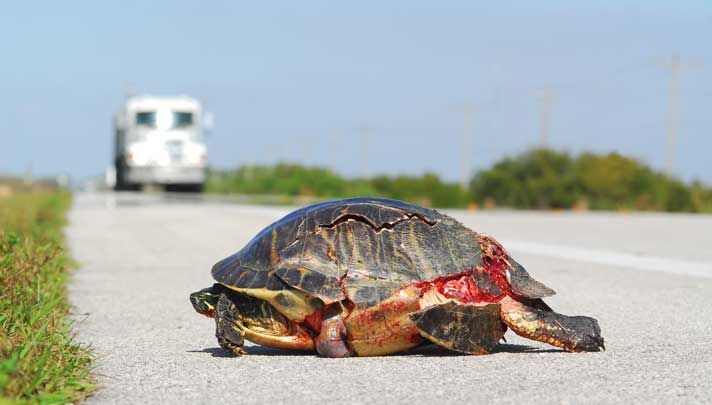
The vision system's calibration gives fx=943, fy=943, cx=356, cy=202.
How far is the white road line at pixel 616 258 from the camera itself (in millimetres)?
11078

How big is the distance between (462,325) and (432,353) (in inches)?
17.0

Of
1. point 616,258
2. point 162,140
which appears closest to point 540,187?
point 162,140

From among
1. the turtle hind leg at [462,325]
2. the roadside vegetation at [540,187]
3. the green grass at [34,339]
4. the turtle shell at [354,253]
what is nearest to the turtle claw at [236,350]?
the turtle shell at [354,253]

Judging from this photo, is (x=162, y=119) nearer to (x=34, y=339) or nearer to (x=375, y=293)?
(x=375, y=293)

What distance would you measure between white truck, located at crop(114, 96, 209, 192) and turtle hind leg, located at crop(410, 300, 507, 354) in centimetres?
3304

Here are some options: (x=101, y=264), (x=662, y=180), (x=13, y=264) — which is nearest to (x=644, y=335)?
(x=13, y=264)

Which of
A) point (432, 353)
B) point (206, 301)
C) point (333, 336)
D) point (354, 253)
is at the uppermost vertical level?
point (354, 253)

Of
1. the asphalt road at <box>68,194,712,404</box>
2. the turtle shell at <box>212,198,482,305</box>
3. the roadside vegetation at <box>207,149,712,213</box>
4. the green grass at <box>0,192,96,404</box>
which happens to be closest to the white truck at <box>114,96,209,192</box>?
the roadside vegetation at <box>207,149,712,213</box>

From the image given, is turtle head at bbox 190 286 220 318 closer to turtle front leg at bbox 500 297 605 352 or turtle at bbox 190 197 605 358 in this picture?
turtle at bbox 190 197 605 358

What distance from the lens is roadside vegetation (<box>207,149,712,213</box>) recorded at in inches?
1452

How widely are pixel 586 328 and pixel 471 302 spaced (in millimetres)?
716

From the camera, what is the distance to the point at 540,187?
38656 millimetres

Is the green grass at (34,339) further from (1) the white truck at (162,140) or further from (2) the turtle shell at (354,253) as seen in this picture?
(1) the white truck at (162,140)

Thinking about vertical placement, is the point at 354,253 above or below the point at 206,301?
above
